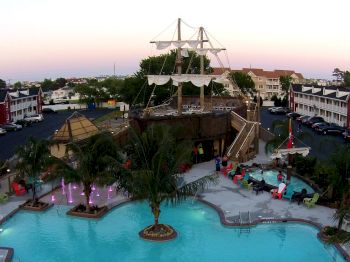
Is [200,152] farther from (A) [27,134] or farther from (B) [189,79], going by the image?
(A) [27,134]

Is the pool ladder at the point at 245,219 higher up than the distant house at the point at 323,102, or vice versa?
the distant house at the point at 323,102

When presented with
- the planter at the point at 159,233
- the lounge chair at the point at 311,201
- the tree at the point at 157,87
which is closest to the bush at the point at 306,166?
the lounge chair at the point at 311,201

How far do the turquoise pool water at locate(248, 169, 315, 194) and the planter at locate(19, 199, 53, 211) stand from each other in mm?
14897

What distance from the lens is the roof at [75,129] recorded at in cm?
3398

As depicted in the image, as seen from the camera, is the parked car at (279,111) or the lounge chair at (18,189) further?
the parked car at (279,111)

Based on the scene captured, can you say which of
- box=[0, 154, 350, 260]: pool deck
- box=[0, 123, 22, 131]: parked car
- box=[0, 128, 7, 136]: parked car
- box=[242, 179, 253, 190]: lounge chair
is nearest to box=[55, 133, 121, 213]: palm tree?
box=[0, 154, 350, 260]: pool deck

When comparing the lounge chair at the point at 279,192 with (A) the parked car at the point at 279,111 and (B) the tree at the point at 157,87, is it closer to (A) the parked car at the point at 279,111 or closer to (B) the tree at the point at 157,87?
(B) the tree at the point at 157,87

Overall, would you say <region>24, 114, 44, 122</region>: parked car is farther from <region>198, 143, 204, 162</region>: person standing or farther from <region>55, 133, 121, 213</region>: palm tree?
<region>55, 133, 121, 213</region>: palm tree

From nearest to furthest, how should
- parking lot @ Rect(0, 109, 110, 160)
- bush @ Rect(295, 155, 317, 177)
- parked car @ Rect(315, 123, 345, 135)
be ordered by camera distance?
bush @ Rect(295, 155, 317, 177) < parking lot @ Rect(0, 109, 110, 160) < parked car @ Rect(315, 123, 345, 135)

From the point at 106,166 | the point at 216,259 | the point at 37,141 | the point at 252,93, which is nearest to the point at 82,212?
the point at 106,166

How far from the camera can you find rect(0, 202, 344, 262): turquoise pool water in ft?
58.1

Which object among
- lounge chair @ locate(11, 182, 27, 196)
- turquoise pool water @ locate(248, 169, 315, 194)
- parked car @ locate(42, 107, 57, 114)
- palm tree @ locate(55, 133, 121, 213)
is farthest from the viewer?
parked car @ locate(42, 107, 57, 114)

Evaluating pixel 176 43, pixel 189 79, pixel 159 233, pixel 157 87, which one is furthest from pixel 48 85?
pixel 159 233

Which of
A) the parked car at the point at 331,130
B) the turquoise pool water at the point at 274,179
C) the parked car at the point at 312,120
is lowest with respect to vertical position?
the turquoise pool water at the point at 274,179
